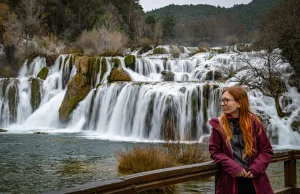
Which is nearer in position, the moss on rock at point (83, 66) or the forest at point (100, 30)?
the forest at point (100, 30)

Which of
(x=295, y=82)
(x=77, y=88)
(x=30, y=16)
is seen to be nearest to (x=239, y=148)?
(x=295, y=82)

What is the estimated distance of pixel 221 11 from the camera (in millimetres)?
107312

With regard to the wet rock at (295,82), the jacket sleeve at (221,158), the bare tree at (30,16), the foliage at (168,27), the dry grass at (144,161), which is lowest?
the dry grass at (144,161)

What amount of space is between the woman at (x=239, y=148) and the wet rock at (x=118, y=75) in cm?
2524

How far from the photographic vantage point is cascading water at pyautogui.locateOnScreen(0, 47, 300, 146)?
827 inches

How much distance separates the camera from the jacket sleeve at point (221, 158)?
11.3 ft

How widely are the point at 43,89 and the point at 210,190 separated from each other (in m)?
25.5

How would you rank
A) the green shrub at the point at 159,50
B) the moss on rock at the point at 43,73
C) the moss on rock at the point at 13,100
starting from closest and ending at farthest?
the moss on rock at the point at 13,100
the moss on rock at the point at 43,73
the green shrub at the point at 159,50

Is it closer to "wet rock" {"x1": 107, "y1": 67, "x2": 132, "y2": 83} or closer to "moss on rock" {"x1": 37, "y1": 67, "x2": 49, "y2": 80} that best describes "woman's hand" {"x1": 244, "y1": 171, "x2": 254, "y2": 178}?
"wet rock" {"x1": 107, "y1": 67, "x2": 132, "y2": 83}

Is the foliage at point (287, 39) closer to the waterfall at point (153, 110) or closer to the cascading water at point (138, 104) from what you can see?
the cascading water at point (138, 104)

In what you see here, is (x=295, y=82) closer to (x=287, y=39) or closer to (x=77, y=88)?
(x=287, y=39)

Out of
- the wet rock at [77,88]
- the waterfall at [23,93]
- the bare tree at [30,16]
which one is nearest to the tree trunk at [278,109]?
the wet rock at [77,88]

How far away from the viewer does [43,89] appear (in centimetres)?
3200

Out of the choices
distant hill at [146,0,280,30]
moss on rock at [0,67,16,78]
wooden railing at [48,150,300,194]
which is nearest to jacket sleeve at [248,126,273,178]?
wooden railing at [48,150,300,194]
